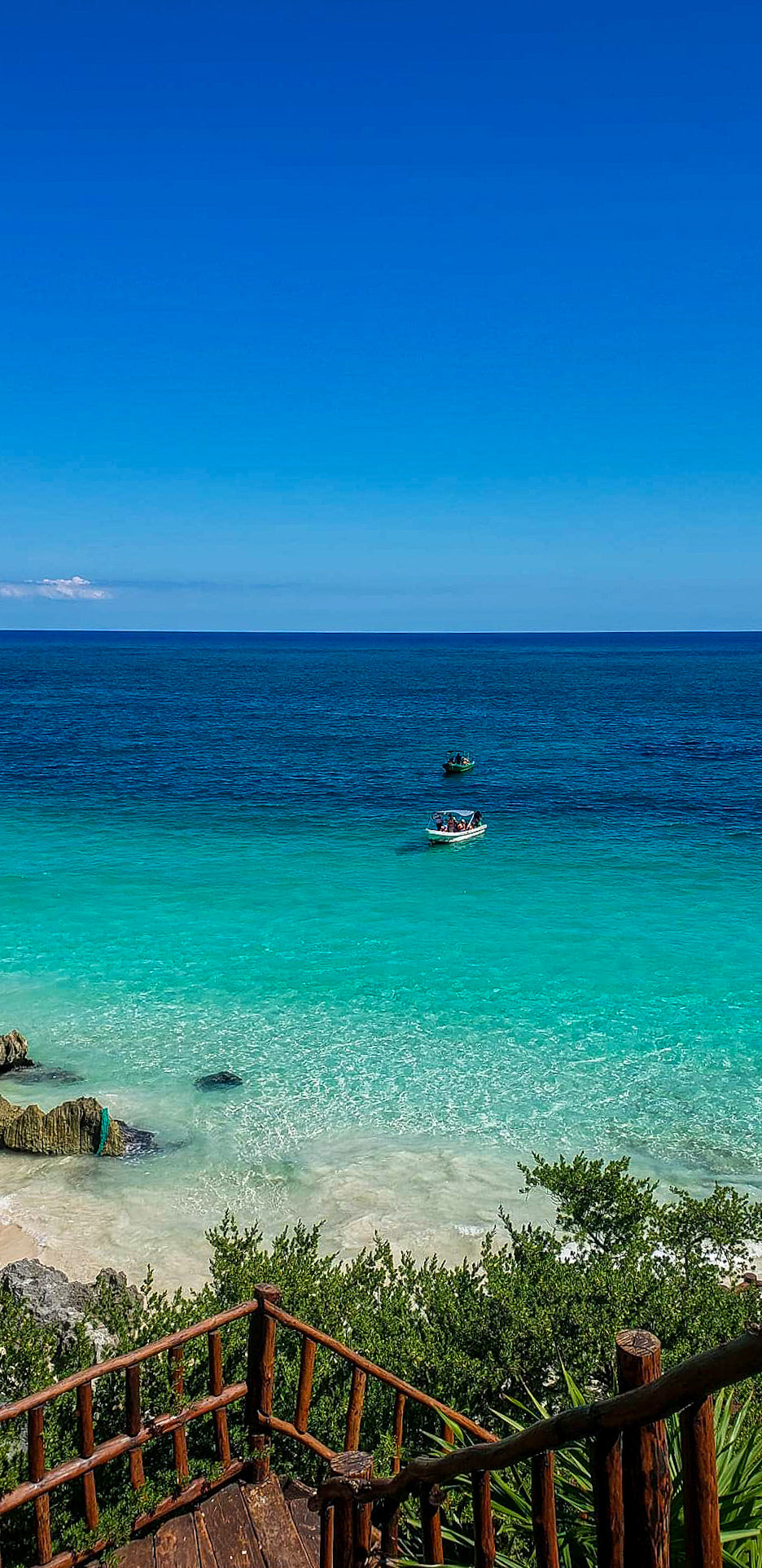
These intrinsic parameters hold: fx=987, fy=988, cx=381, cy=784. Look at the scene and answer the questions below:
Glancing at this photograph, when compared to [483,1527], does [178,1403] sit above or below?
below

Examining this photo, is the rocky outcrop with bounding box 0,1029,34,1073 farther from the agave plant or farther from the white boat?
the white boat

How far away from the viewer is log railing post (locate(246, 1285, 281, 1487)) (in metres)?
7.47

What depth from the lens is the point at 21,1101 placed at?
19578 millimetres

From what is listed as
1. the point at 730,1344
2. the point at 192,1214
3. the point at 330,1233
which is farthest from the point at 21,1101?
the point at 730,1344

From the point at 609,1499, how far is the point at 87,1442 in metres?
5.29

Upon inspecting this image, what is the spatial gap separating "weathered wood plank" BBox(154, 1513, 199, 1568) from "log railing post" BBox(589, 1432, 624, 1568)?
5047 mm

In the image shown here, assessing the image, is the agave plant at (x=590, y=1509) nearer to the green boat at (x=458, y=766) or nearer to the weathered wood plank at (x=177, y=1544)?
the weathered wood plank at (x=177, y=1544)

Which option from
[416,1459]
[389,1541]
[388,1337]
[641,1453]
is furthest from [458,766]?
[641,1453]

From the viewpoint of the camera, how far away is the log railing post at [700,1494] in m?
2.69

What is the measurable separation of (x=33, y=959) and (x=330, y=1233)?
1479cm

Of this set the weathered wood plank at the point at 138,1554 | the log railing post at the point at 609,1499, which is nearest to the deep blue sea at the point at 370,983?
the weathered wood plank at the point at 138,1554

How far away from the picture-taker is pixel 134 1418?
7.21 meters

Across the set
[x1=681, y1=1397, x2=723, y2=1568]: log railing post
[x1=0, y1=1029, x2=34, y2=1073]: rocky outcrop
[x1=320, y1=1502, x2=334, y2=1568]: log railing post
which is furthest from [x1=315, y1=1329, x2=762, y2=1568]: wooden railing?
[x1=0, y1=1029, x2=34, y2=1073]: rocky outcrop

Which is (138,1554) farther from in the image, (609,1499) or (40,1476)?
(609,1499)
